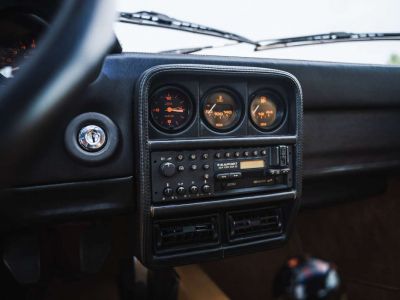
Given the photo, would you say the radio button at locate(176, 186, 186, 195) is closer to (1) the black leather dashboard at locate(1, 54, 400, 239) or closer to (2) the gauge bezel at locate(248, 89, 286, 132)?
(1) the black leather dashboard at locate(1, 54, 400, 239)

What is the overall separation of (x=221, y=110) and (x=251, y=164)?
21 centimetres

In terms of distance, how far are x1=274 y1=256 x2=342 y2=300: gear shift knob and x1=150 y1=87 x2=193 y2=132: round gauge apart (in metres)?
0.60

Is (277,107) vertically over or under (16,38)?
under

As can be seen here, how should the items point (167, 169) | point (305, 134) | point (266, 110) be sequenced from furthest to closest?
point (305, 134) < point (266, 110) < point (167, 169)

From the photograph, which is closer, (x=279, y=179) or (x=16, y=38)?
(x=16, y=38)

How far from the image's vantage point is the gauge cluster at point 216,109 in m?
1.30

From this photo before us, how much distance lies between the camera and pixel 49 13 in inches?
48.6

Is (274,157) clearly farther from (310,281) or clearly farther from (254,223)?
(310,281)

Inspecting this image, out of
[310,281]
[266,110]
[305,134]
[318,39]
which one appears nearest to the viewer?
[310,281]

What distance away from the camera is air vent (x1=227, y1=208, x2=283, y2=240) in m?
1.46

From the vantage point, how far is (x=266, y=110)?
1465mm

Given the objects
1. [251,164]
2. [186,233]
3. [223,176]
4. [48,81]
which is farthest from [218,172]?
[48,81]

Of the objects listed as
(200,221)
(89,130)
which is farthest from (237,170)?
(89,130)

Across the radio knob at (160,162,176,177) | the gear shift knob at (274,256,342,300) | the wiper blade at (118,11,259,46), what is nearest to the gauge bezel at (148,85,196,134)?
the radio knob at (160,162,176,177)
